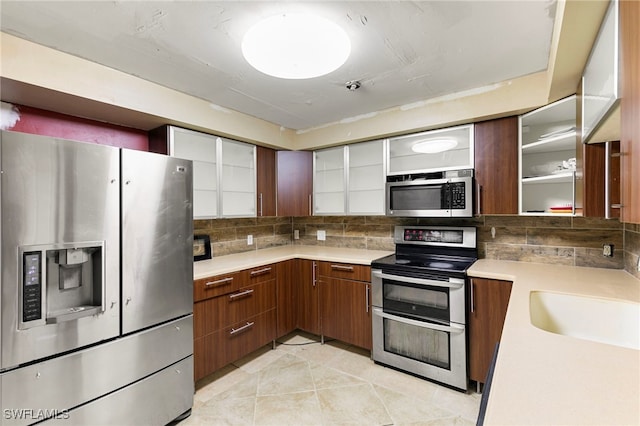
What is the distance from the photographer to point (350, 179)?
10.3ft

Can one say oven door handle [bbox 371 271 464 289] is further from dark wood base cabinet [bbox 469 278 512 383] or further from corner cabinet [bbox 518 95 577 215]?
corner cabinet [bbox 518 95 577 215]

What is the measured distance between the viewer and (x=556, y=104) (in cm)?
196

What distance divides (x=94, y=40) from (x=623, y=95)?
2312mm

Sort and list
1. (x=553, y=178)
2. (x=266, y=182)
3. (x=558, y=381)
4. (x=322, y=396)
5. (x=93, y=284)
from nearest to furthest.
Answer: (x=558, y=381)
(x=93, y=284)
(x=553, y=178)
(x=322, y=396)
(x=266, y=182)

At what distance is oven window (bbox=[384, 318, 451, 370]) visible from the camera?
2.21 meters

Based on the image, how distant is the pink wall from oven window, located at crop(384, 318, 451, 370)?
2598 millimetres

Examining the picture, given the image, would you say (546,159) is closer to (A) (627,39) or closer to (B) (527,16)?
(B) (527,16)

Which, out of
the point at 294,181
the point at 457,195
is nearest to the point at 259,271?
the point at 294,181

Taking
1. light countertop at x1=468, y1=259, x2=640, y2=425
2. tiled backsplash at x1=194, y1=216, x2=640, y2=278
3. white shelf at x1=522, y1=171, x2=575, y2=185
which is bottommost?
light countertop at x1=468, y1=259, x2=640, y2=425

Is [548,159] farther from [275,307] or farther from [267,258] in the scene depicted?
[275,307]

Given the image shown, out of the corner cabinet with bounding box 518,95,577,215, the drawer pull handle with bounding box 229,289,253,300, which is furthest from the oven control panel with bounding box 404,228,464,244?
the drawer pull handle with bounding box 229,289,253,300

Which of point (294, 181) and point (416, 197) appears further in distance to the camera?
point (294, 181)

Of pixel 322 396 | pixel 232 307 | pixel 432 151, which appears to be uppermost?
pixel 432 151

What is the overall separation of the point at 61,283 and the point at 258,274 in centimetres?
139
